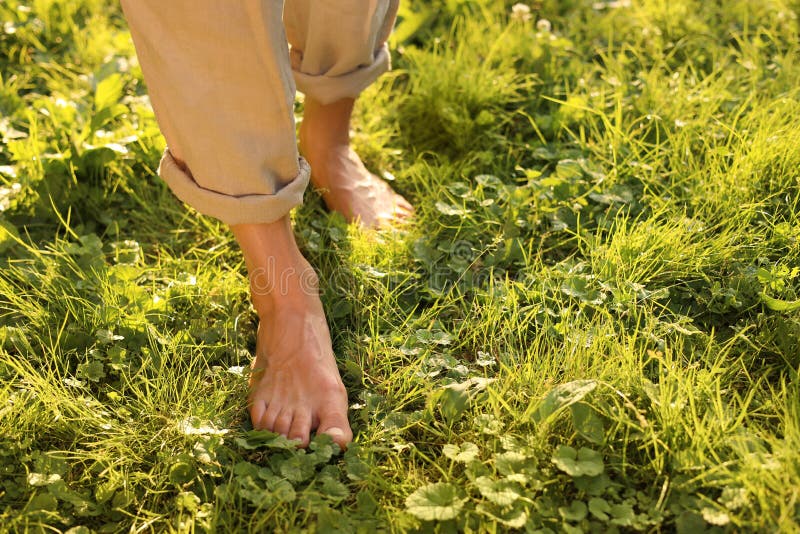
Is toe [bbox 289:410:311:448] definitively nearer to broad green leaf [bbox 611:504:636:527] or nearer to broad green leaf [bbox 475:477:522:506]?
broad green leaf [bbox 475:477:522:506]

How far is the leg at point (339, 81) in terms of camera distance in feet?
6.29

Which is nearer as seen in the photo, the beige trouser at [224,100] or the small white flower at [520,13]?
the beige trouser at [224,100]

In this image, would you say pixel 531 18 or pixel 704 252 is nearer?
pixel 704 252

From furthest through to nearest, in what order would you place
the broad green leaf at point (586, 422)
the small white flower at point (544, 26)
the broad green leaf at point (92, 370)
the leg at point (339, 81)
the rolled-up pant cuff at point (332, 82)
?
1. the small white flower at point (544, 26)
2. the rolled-up pant cuff at point (332, 82)
3. the leg at point (339, 81)
4. the broad green leaf at point (92, 370)
5. the broad green leaf at point (586, 422)

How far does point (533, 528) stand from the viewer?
140 cm

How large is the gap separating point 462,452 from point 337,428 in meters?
0.28

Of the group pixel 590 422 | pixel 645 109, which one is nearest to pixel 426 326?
pixel 590 422

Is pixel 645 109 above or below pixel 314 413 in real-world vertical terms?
above

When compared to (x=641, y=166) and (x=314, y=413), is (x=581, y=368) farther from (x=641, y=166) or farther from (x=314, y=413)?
(x=641, y=166)

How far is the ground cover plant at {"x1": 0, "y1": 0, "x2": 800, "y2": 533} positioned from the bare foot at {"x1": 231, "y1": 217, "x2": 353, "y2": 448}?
5cm

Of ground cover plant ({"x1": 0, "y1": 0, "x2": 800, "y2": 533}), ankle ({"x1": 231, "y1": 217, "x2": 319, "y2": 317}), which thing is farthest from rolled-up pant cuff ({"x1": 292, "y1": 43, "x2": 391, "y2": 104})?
ankle ({"x1": 231, "y1": 217, "x2": 319, "y2": 317})

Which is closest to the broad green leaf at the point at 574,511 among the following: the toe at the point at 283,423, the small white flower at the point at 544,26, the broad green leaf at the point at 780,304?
the toe at the point at 283,423

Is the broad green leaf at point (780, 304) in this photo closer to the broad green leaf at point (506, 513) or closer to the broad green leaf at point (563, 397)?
A: the broad green leaf at point (563, 397)

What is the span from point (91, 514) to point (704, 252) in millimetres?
1491
